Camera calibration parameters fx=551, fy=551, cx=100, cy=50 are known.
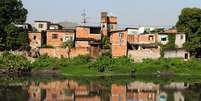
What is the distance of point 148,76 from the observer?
218 ft

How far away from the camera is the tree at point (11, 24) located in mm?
76312

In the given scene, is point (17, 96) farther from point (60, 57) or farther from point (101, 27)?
point (101, 27)

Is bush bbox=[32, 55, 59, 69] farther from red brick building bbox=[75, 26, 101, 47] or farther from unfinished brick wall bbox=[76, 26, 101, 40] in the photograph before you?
unfinished brick wall bbox=[76, 26, 101, 40]

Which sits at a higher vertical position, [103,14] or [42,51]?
[103,14]

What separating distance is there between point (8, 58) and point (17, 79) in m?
11.2

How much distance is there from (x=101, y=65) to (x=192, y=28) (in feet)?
49.0

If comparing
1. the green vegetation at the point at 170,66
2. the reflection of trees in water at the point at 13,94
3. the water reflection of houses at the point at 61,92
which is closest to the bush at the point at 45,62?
the green vegetation at the point at 170,66

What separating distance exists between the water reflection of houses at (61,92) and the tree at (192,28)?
868 inches

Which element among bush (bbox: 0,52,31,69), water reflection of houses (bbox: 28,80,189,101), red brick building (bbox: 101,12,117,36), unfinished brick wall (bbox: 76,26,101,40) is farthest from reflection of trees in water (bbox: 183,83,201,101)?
red brick building (bbox: 101,12,117,36)

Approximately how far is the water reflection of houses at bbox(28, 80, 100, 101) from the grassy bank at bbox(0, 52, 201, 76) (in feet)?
37.7

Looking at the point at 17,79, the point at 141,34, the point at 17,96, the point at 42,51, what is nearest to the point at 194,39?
the point at 141,34

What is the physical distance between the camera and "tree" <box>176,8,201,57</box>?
7350cm

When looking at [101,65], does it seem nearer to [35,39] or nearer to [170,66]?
[170,66]

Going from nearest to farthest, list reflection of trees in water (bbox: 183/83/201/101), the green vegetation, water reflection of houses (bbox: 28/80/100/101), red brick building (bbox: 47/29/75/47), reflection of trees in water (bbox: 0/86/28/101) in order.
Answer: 1. reflection of trees in water (bbox: 0/86/28/101)
2. water reflection of houses (bbox: 28/80/100/101)
3. reflection of trees in water (bbox: 183/83/201/101)
4. the green vegetation
5. red brick building (bbox: 47/29/75/47)
